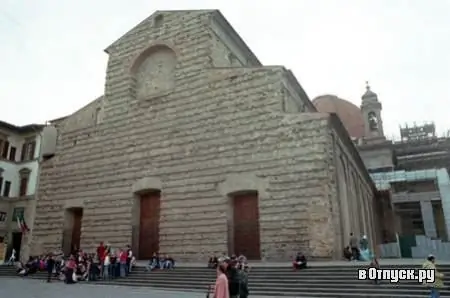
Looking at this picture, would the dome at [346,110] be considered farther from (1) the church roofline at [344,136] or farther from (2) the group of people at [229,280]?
(2) the group of people at [229,280]

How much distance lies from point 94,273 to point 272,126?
8.96 meters

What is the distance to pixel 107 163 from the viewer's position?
19.7 metres

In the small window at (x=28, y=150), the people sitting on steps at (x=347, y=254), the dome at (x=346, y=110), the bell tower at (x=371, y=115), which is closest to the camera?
the people sitting on steps at (x=347, y=254)

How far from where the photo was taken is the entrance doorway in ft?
65.4

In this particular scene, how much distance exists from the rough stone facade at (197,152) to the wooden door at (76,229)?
2.02ft

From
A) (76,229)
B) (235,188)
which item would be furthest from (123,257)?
(76,229)

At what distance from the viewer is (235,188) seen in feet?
51.6

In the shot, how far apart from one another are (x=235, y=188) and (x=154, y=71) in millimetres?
8368

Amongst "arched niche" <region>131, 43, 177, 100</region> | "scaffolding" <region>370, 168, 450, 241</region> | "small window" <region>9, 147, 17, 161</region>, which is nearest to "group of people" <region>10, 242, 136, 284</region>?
"arched niche" <region>131, 43, 177, 100</region>

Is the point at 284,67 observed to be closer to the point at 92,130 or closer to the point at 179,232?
the point at 179,232

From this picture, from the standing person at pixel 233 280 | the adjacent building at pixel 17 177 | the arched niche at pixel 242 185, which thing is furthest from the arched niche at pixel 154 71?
the standing person at pixel 233 280

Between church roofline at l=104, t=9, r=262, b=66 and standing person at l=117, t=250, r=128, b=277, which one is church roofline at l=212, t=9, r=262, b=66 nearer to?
church roofline at l=104, t=9, r=262, b=66

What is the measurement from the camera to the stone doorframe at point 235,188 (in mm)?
15164

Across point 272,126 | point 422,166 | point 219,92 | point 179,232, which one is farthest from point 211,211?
point 422,166
